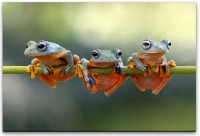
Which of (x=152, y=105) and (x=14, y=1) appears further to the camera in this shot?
(x=152, y=105)

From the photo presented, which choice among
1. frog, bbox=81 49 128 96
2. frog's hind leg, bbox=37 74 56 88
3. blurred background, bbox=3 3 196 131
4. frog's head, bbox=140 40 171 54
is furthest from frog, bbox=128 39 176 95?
frog's hind leg, bbox=37 74 56 88

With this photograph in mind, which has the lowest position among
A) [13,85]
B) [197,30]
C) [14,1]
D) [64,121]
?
[64,121]

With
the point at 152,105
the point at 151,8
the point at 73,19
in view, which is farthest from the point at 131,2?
the point at 152,105

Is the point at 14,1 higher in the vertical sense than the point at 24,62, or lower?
higher

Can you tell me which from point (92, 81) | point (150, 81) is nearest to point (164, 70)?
point (150, 81)

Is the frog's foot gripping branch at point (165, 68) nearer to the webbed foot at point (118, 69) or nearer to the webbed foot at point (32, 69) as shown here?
the webbed foot at point (118, 69)

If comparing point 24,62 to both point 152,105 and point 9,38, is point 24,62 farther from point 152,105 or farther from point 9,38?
point 152,105
